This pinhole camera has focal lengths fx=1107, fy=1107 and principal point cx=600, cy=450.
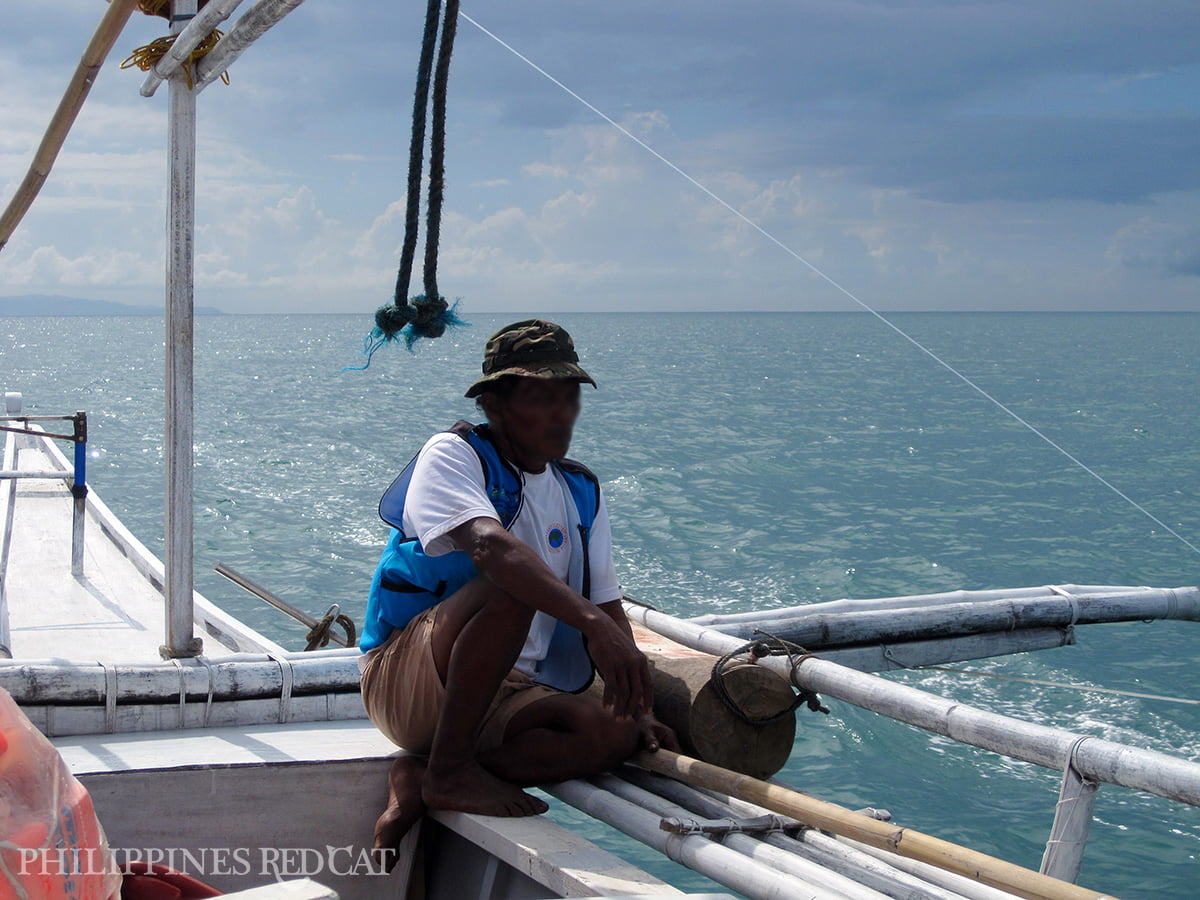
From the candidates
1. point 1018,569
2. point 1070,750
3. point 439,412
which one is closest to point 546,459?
point 1070,750

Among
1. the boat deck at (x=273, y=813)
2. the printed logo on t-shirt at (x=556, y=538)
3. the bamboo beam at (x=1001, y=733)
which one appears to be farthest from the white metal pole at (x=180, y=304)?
the bamboo beam at (x=1001, y=733)

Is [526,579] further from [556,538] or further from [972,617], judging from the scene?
[972,617]

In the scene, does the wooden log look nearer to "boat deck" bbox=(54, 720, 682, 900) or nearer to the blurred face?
"boat deck" bbox=(54, 720, 682, 900)

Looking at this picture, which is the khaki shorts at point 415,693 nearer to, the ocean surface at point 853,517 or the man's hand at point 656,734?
the man's hand at point 656,734

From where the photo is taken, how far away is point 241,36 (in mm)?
3121

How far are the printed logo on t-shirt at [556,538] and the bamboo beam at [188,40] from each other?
163cm

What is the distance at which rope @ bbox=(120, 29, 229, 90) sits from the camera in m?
3.36

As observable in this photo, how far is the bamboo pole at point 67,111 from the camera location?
3.16 metres

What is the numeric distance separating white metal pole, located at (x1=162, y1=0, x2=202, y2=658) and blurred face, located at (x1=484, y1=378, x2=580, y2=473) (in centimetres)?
119

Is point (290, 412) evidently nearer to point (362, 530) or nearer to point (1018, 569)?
point (362, 530)

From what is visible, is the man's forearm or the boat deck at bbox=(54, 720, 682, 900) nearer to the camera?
the man's forearm

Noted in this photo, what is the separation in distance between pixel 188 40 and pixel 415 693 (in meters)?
1.98

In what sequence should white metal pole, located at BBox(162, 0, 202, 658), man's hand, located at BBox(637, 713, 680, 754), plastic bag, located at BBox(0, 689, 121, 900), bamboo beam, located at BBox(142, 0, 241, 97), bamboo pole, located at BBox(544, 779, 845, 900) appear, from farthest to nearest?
white metal pole, located at BBox(162, 0, 202, 658) < bamboo beam, located at BBox(142, 0, 241, 97) < man's hand, located at BBox(637, 713, 680, 754) < bamboo pole, located at BBox(544, 779, 845, 900) < plastic bag, located at BBox(0, 689, 121, 900)

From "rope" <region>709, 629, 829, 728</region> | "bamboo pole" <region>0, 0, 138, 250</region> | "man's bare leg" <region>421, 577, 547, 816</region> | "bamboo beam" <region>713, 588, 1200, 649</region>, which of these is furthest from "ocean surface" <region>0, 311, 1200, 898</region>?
"bamboo pole" <region>0, 0, 138, 250</region>
